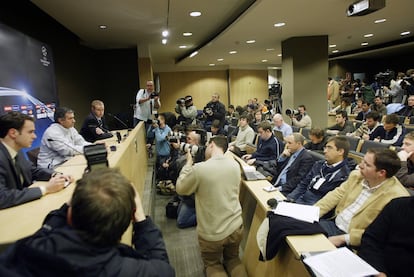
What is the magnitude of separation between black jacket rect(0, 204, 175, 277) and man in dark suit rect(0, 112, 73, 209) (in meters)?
0.65

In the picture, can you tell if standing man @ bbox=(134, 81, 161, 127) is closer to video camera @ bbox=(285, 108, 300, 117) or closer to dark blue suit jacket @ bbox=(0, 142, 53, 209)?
video camera @ bbox=(285, 108, 300, 117)

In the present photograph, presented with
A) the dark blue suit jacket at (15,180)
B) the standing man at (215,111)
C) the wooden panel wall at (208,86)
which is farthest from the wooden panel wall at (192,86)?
the dark blue suit jacket at (15,180)

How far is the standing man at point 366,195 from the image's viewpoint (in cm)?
183

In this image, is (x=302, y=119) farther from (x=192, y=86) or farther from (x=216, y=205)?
(x=192, y=86)

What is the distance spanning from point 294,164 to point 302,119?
3.57 meters

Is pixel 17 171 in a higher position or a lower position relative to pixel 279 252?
higher

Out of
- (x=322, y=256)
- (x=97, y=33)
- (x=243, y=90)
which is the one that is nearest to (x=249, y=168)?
(x=322, y=256)

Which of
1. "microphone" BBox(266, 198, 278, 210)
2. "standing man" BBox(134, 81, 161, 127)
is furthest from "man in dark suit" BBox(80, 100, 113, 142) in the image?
"microphone" BBox(266, 198, 278, 210)

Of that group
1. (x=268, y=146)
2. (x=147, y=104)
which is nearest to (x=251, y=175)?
(x=268, y=146)

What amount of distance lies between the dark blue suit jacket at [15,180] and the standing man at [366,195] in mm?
1791

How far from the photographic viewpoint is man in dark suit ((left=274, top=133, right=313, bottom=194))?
302 centimetres

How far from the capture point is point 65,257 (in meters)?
0.79

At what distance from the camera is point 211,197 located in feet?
7.45

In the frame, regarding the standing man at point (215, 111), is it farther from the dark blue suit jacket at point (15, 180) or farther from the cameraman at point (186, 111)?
the dark blue suit jacket at point (15, 180)
